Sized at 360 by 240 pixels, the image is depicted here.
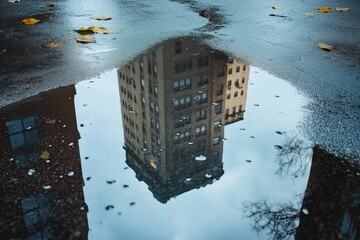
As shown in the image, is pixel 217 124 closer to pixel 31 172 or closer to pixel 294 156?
pixel 294 156

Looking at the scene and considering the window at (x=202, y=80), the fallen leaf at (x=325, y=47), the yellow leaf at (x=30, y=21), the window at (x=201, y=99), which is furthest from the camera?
the yellow leaf at (x=30, y=21)

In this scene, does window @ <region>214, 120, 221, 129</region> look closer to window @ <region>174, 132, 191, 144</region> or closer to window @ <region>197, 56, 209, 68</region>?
window @ <region>174, 132, 191, 144</region>

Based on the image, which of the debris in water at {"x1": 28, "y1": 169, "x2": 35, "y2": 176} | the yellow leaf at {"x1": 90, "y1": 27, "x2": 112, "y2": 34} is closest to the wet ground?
the debris in water at {"x1": 28, "y1": 169, "x2": 35, "y2": 176}

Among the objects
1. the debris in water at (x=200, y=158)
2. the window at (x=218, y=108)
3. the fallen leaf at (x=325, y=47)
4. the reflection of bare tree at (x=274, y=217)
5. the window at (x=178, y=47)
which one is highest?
the window at (x=178, y=47)

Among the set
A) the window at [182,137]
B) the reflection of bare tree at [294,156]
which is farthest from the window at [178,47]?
the reflection of bare tree at [294,156]

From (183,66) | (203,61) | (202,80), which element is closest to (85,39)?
(183,66)

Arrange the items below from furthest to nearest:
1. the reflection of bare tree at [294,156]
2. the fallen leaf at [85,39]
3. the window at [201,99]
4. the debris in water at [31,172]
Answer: the fallen leaf at [85,39], the window at [201,99], the reflection of bare tree at [294,156], the debris in water at [31,172]

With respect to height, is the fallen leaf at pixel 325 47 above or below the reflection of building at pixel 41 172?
above

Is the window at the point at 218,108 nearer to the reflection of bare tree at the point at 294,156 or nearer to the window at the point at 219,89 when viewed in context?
the window at the point at 219,89
